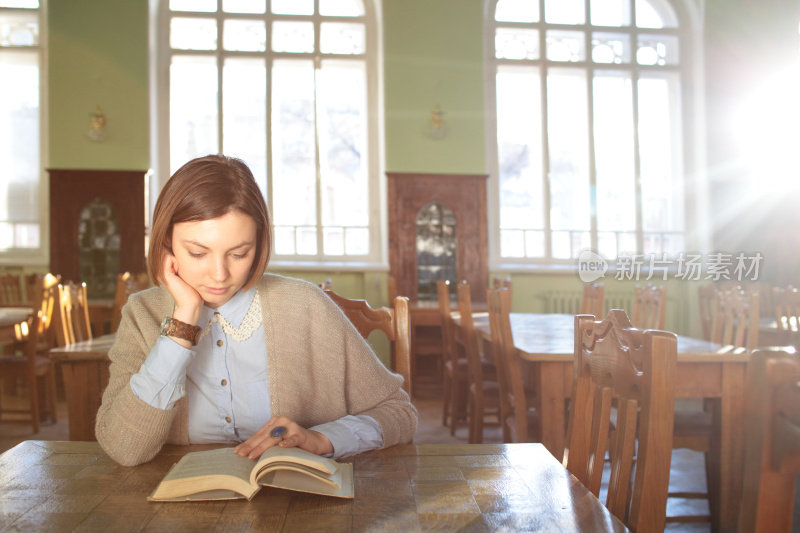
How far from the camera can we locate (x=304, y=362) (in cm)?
135

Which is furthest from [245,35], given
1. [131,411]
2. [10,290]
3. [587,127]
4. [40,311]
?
[131,411]

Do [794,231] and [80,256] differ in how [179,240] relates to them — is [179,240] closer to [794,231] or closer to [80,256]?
[80,256]

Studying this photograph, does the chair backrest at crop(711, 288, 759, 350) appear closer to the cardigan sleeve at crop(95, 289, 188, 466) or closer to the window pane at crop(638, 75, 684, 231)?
the cardigan sleeve at crop(95, 289, 188, 466)

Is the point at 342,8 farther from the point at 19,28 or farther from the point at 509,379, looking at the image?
the point at 509,379

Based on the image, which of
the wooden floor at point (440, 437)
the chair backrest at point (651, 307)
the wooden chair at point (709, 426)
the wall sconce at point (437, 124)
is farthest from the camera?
the wall sconce at point (437, 124)

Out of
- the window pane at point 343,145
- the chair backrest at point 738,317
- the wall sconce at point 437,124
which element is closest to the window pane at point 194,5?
the window pane at point 343,145

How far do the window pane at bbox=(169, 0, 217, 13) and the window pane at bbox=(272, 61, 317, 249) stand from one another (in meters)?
0.98

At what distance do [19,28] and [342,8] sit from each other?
367 centimetres

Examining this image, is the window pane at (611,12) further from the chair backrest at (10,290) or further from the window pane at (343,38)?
the chair backrest at (10,290)

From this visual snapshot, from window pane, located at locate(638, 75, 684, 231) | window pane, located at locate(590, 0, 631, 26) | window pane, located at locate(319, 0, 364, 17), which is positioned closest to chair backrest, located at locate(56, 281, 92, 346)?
window pane, located at locate(319, 0, 364, 17)

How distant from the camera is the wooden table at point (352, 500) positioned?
2.89 feet

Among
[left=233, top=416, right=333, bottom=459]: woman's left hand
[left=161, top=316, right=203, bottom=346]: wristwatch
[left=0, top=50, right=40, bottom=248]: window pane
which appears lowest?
[left=233, top=416, right=333, bottom=459]: woman's left hand

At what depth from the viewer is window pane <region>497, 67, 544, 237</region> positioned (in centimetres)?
755

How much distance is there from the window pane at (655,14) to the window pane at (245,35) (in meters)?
4.65
